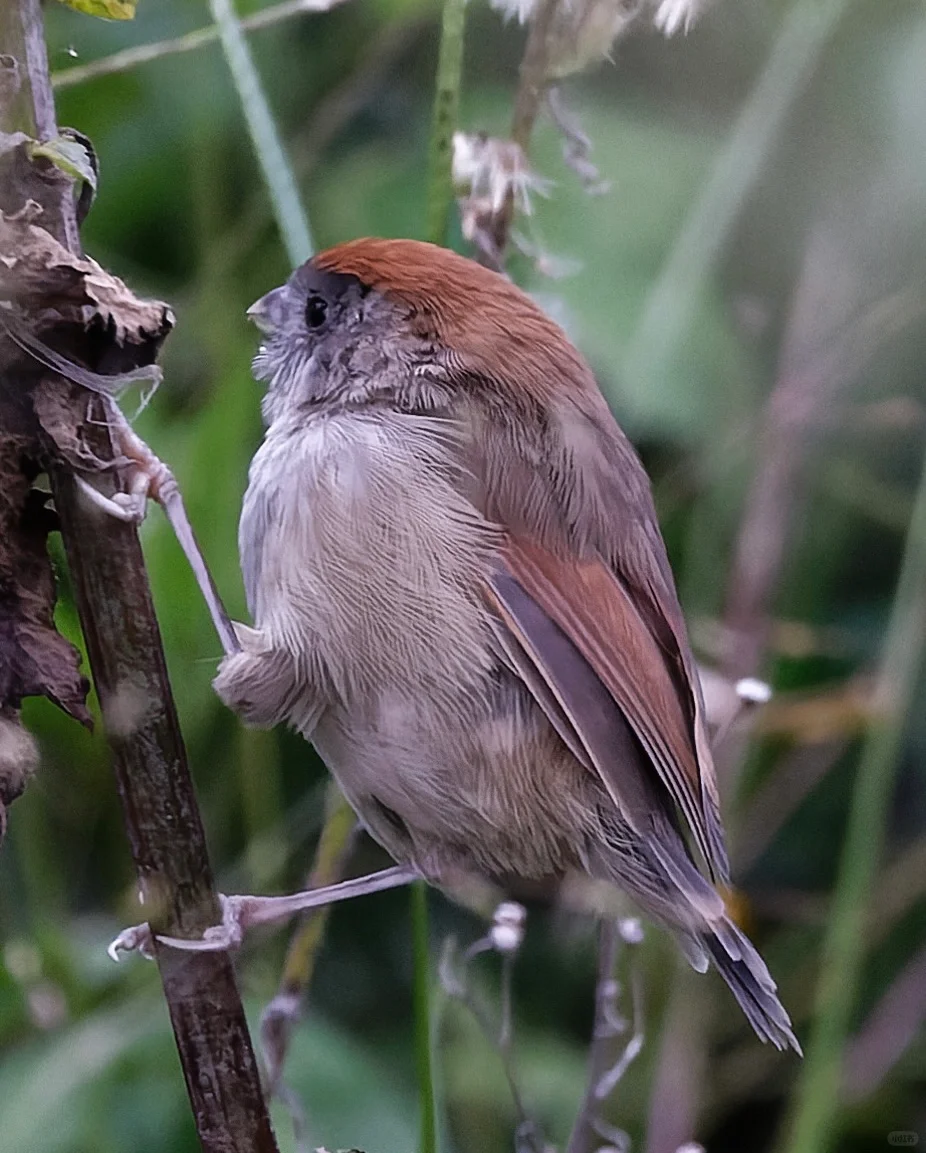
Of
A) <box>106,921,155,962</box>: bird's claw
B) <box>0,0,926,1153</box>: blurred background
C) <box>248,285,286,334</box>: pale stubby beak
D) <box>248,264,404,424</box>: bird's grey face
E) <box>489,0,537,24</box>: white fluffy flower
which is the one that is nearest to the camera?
<box>106,921,155,962</box>: bird's claw

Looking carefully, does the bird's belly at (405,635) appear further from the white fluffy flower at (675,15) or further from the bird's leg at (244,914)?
the white fluffy flower at (675,15)

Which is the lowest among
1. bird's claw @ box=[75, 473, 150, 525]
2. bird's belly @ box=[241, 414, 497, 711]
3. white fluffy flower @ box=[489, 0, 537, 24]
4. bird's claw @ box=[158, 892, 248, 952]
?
bird's claw @ box=[158, 892, 248, 952]

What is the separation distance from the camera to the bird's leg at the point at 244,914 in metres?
1.65

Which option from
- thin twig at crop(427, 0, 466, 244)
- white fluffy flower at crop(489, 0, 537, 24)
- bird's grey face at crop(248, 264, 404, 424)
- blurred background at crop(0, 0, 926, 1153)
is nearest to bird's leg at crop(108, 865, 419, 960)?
blurred background at crop(0, 0, 926, 1153)

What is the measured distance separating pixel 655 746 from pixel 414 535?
0.45 metres

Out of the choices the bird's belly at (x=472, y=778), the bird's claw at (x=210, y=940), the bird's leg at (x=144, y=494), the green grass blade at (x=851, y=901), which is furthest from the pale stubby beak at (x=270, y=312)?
the green grass blade at (x=851, y=901)

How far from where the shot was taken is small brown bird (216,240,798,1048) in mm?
2199

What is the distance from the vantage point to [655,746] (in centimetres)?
221

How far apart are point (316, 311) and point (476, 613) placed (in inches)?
23.7

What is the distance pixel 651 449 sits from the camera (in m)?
3.73

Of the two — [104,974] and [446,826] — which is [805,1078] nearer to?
[446,826]

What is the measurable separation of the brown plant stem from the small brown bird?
58 centimetres

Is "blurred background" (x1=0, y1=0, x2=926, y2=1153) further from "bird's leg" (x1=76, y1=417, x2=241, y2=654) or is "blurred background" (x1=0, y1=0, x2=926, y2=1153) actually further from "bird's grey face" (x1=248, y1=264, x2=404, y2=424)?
"bird's leg" (x1=76, y1=417, x2=241, y2=654)

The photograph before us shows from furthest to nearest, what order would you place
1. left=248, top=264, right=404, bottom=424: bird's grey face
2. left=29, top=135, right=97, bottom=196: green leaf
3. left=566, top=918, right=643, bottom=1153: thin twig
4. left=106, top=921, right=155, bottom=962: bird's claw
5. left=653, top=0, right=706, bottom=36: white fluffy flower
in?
left=248, top=264, right=404, bottom=424: bird's grey face, left=653, top=0, right=706, bottom=36: white fluffy flower, left=566, top=918, right=643, bottom=1153: thin twig, left=106, top=921, right=155, bottom=962: bird's claw, left=29, top=135, right=97, bottom=196: green leaf
